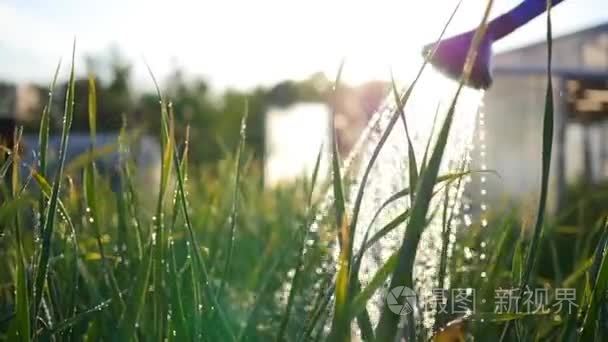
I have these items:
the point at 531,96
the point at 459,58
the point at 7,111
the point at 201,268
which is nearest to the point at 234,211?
the point at 201,268

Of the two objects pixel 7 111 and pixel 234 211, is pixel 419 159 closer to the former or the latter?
pixel 234 211

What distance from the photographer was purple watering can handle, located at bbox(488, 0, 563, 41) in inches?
16.1

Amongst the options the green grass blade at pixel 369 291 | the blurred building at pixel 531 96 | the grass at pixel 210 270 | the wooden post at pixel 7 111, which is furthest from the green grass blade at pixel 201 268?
the blurred building at pixel 531 96

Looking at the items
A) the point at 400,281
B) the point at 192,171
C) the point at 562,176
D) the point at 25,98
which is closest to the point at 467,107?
the point at 400,281

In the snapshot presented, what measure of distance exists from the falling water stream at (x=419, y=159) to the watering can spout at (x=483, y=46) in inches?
2.7

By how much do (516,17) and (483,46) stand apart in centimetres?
2

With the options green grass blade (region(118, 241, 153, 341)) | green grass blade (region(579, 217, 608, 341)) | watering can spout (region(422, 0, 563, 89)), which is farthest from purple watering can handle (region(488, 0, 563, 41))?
green grass blade (region(118, 241, 153, 341))

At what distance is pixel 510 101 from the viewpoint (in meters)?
6.40

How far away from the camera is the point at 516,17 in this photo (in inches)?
16.3

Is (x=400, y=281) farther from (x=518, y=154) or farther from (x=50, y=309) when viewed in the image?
(x=518, y=154)

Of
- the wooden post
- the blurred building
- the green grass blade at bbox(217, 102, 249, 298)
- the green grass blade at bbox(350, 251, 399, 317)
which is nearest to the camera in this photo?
the green grass blade at bbox(350, 251, 399, 317)

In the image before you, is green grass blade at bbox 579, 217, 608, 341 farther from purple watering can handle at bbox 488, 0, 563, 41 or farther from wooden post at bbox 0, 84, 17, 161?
wooden post at bbox 0, 84, 17, 161

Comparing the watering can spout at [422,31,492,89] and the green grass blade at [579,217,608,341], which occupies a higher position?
the watering can spout at [422,31,492,89]

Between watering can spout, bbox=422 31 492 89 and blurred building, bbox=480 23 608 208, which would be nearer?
watering can spout, bbox=422 31 492 89
